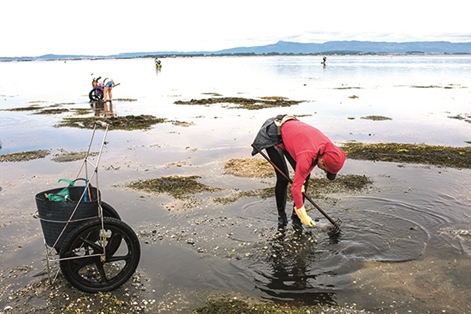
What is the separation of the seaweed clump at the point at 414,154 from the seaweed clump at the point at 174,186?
5.15 metres

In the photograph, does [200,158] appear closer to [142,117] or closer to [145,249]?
[145,249]

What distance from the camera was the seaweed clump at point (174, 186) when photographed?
887 cm

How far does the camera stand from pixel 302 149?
5.34 metres

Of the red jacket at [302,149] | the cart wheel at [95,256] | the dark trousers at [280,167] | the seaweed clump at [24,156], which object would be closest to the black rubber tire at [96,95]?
the seaweed clump at [24,156]

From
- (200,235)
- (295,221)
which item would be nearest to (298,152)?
(295,221)

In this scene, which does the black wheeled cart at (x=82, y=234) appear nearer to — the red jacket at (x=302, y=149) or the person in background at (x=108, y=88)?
the red jacket at (x=302, y=149)

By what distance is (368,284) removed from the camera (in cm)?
522

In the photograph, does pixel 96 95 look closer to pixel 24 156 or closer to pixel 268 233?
pixel 24 156

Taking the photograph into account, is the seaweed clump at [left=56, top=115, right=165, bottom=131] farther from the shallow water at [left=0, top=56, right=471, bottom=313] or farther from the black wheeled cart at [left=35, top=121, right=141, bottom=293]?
the black wheeled cart at [left=35, top=121, right=141, bottom=293]

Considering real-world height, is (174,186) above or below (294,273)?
above

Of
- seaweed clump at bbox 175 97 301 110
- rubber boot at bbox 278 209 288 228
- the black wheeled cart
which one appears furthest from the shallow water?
seaweed clump at bbox 175 97 301 110

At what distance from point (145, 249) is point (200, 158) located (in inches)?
231

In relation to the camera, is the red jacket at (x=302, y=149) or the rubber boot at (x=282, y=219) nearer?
the red jacket at (x=302, y=149)

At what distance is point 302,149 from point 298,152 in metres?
0.09
